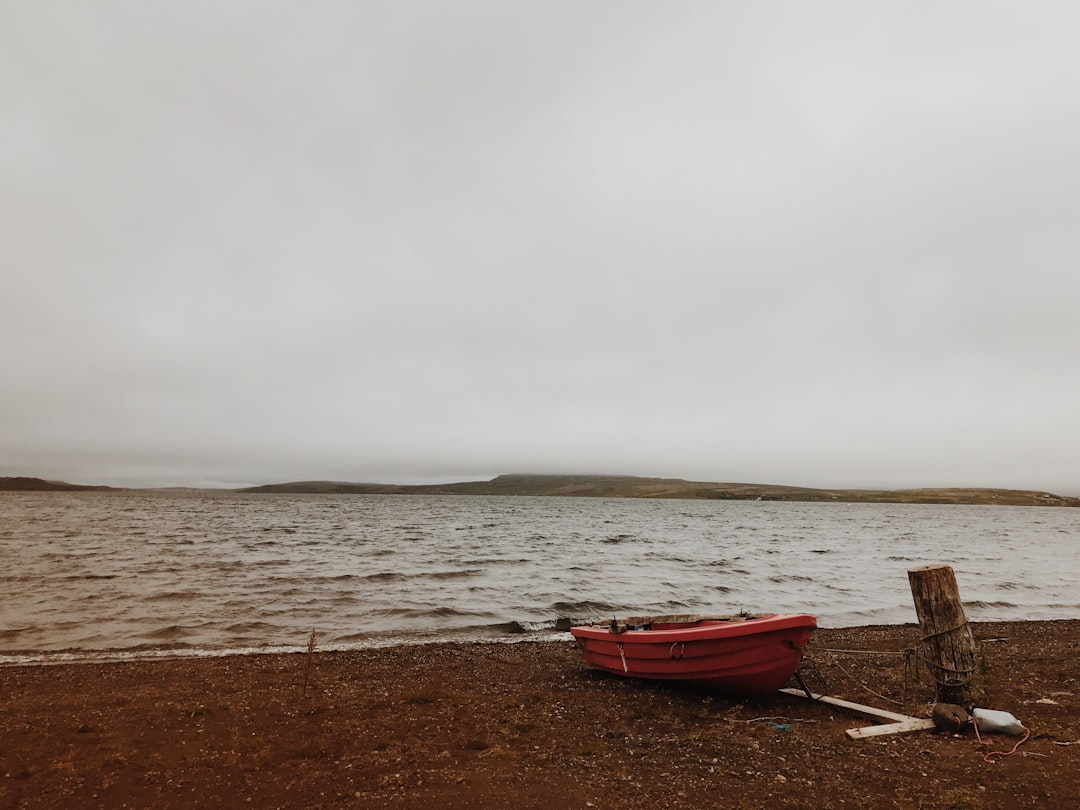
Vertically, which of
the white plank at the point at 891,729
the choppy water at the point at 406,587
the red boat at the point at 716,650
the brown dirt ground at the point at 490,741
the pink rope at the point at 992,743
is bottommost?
the choppy water at the point at 406,587

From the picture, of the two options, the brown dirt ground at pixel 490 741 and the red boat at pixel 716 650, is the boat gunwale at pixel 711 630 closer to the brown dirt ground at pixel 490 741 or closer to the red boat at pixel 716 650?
the red boat at pixel 716 650

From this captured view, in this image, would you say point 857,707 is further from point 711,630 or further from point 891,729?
point 711,630

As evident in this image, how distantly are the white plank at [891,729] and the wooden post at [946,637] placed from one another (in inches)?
33.9

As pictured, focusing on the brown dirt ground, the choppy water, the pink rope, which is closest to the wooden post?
the pink rope

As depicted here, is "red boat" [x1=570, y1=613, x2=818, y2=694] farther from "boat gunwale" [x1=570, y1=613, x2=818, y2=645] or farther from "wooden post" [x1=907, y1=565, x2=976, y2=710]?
"wooden post" [x1=907, y1=565, x2=976, y2=710]

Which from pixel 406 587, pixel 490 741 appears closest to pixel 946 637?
pixel 490 741

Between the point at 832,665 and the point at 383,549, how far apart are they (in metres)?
34.5

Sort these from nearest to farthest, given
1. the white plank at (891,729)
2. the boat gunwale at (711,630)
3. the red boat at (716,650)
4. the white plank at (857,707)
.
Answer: the white plank at (891,729)
the white plank at (857,707)
the boat gunwale at (711,630)
the red boat at (716,650)

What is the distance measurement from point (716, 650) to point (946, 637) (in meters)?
3.91

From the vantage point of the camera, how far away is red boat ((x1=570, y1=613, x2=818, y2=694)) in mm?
10656

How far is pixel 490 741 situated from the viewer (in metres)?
9.64

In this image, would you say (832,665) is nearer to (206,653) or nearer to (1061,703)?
(1061,703)

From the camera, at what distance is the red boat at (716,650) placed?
420 inches

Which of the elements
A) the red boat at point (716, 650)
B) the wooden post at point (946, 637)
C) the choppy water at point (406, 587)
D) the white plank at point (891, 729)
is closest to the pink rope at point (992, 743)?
the white plank at point (891, 729)
